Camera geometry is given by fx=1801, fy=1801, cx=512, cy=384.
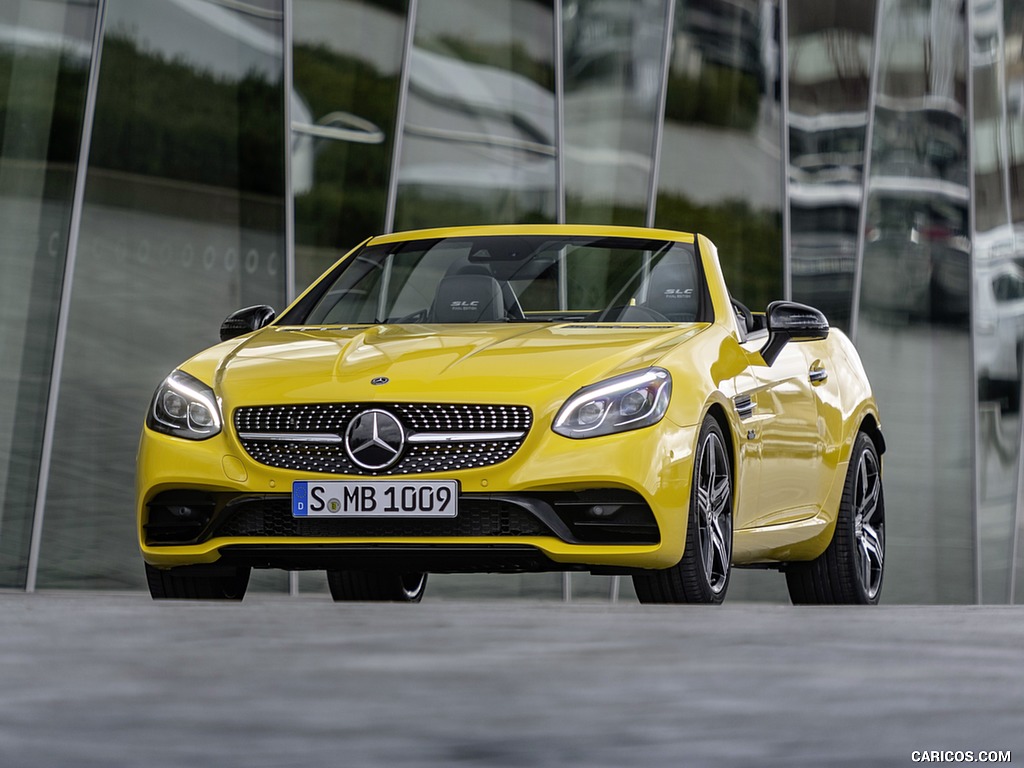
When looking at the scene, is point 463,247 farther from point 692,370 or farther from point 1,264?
point 1,264

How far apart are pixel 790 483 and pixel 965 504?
41.2 feet

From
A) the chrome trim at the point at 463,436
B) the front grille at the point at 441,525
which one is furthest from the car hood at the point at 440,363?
the front grille at the point at 441,525

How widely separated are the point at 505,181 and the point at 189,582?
362 inches

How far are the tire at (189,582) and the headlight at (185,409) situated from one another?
0.50 metres

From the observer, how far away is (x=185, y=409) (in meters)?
6.08

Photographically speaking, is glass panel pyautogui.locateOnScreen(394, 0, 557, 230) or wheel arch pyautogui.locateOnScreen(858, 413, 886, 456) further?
glass panel pyautogui.locateOnScreen(394, 0, 557, 230)

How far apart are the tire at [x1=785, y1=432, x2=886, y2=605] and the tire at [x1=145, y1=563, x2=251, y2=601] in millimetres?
2745

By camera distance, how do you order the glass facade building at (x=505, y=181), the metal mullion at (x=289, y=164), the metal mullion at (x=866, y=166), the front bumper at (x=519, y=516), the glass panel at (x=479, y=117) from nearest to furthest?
the front bumper at (x=519, y=516) → the glass facade building at (x=505, y=181) → the metal mullion at (x=289, y=164) → the glass panel at (x=479, y=117) → the metal mullion at (x=866, y=166)

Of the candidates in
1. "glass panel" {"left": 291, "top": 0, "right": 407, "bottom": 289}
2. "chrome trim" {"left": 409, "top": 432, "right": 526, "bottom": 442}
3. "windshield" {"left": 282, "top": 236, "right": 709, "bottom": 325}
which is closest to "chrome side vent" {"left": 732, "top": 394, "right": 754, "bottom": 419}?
"windshield" {"left": 282, "top": 236, "right": 709, "bottom": 325}

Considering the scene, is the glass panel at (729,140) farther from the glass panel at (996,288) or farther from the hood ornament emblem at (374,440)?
the hood ornament emblem at (374,440)

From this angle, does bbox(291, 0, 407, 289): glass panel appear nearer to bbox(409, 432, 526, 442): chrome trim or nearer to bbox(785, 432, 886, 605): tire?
bbox(785, 432, 886, 605): tire

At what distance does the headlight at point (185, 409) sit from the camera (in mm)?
6008

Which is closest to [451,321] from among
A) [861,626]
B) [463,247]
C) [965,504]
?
[463,247]

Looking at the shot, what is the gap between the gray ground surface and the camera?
7.70 feet
